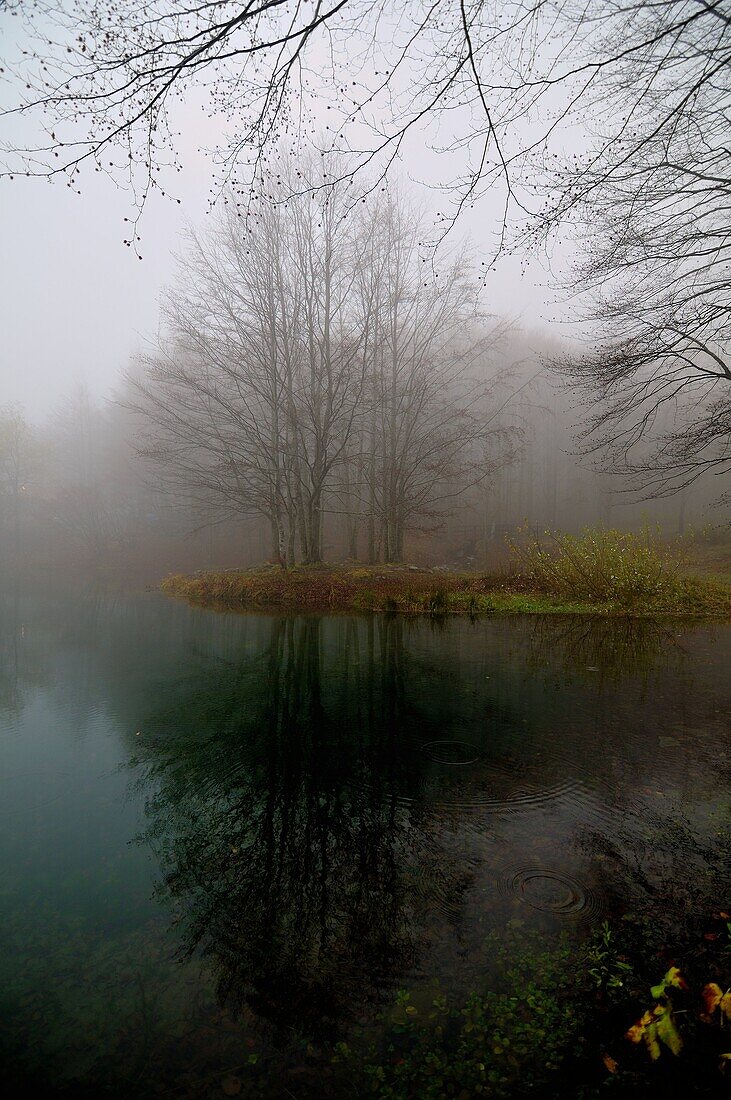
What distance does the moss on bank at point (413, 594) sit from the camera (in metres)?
12.3

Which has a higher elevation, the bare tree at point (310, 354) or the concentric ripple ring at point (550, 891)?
the bare tree at point (310, 354)

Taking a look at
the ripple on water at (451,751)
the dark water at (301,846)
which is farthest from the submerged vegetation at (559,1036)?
the ripple on water at (451,751)

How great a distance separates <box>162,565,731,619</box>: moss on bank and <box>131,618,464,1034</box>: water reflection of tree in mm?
7149

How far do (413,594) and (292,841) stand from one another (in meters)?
10.3

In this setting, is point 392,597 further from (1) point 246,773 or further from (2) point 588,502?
(2) point 588,502

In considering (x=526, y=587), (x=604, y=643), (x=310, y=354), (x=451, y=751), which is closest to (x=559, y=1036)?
(x=451, y=751)

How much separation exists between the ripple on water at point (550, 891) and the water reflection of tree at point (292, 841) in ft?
1.00

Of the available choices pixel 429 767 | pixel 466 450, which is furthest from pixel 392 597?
pixel 429 767

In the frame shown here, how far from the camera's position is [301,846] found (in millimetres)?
3047

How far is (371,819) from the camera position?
3336 mm

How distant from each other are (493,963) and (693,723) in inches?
145

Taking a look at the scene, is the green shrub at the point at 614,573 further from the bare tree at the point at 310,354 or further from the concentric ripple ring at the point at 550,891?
the concentric ripple ring at the point at 550,891

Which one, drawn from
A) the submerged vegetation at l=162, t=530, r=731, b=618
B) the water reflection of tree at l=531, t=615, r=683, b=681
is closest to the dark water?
the water reflection of tree at l=531, t=615, r=683, b=681

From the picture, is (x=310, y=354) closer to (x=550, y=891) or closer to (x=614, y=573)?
(x=614, y=573)
